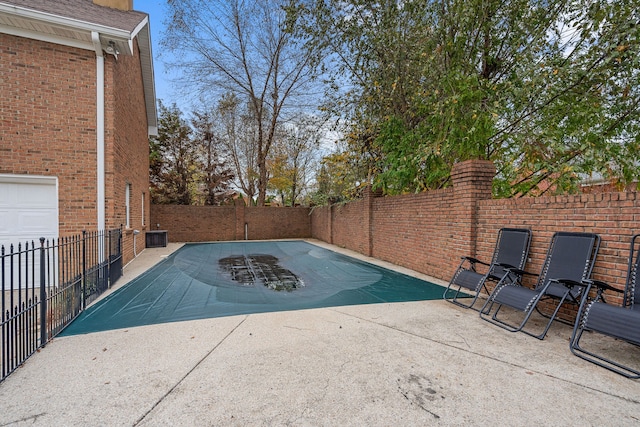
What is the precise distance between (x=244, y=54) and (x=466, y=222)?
519 inches

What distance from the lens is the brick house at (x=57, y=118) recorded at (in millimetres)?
5324

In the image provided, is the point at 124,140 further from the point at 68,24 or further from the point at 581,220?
the point at 581,220

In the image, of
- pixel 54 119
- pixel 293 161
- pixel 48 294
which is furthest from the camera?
pixel 293 161

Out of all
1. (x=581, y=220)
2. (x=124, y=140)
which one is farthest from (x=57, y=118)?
(x=581, y=220)

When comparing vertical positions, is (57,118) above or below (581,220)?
above

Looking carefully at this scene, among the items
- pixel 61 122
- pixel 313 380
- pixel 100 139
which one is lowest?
pixel 313 380

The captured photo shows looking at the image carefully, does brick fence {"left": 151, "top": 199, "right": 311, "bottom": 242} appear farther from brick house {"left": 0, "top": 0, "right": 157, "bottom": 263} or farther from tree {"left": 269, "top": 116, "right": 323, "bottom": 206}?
brick house {"left": 0, "top": 0, "right": 157, "bottom": 263}

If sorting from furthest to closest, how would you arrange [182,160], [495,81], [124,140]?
[182,160] → [124,140] → [495,81]

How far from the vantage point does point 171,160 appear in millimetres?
17047

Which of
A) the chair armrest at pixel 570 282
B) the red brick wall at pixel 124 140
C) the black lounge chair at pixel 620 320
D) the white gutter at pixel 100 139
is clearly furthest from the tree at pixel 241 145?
the black lounge chair at pixel 620 320

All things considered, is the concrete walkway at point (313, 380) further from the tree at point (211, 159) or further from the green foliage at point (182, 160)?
the tree at point (211, 159)

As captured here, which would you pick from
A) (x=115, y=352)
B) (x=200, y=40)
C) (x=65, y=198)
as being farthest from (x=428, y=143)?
(x=200, y=40)

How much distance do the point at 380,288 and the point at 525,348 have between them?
257cm

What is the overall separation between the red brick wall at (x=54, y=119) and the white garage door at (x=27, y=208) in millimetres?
149
